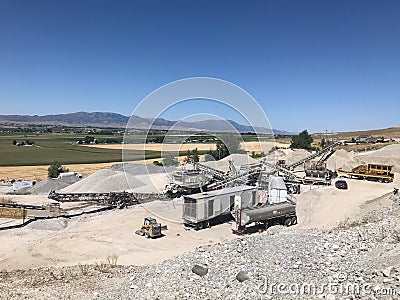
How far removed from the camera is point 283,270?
774 cm

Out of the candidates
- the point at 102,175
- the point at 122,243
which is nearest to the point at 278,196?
the point at 122,243

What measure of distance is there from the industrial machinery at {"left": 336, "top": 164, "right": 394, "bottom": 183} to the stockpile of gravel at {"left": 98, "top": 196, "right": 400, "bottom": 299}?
22732 millimetres

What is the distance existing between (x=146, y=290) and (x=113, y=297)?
2.82 ft

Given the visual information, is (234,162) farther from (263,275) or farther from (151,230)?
(263,275)

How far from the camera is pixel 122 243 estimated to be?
17438 mm

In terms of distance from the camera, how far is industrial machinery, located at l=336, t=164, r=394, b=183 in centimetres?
3017

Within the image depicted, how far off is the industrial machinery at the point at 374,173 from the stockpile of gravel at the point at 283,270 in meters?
22.7

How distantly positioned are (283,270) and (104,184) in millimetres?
26302

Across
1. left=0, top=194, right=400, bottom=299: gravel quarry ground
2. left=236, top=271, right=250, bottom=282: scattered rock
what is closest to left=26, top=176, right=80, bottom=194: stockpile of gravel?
left=0, top=194, right=400, bottom=299: gravel quarry ground

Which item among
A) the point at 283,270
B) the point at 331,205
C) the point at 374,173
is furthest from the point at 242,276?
the point at 374,173

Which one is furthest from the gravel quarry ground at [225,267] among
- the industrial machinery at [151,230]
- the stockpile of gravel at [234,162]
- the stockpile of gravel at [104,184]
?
the stockpile of gravel at [234,162]

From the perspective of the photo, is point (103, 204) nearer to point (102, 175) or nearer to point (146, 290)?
point (102, 175)

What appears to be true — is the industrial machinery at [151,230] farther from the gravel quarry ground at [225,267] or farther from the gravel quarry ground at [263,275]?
the gravel quarry ground at [263,275]

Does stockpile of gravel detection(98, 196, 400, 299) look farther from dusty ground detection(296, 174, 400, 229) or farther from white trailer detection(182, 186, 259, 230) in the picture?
white trailer detection(182, 186, 259, 230)
